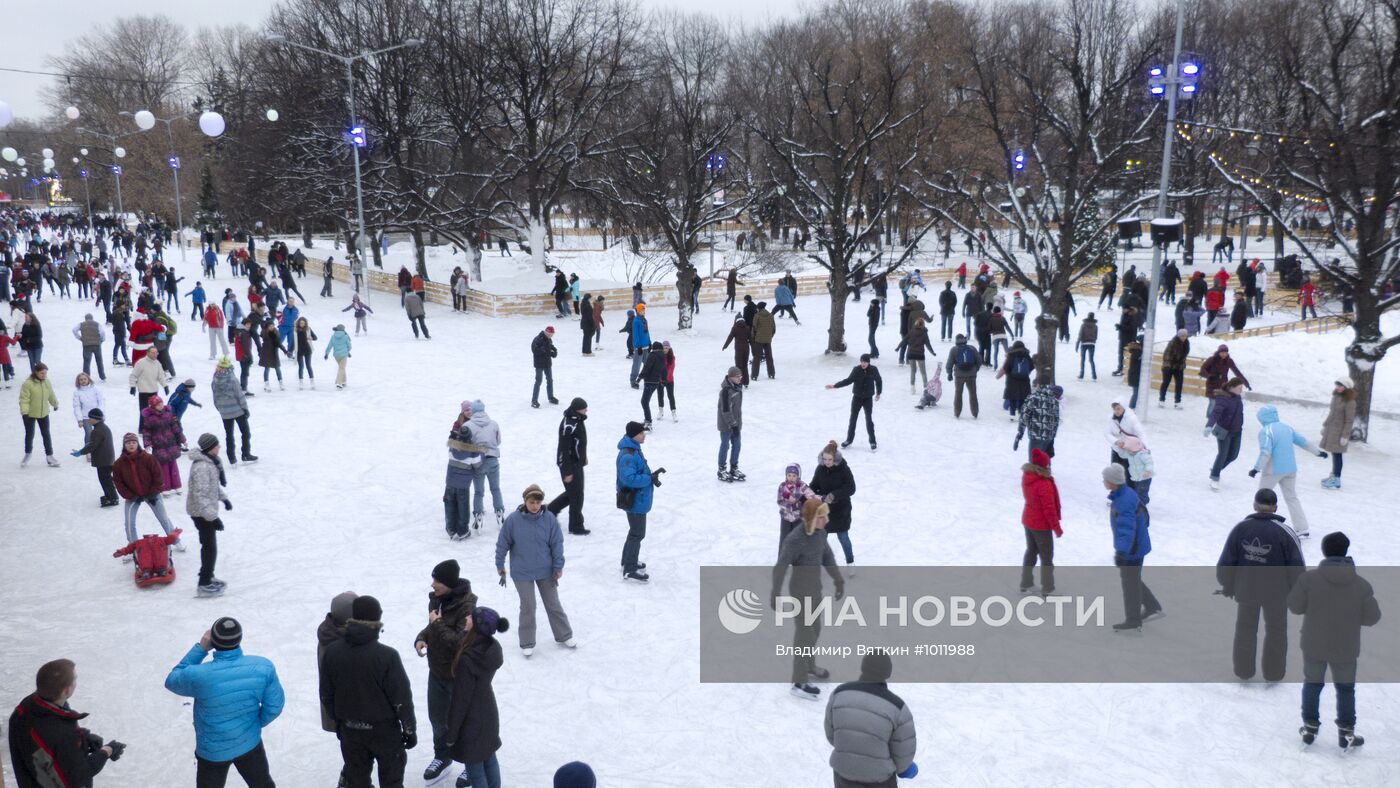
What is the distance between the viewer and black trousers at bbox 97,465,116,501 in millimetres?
10742

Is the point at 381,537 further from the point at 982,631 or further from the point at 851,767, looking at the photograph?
the point at 851,767

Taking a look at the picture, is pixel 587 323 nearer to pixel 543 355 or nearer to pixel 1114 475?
pixel 543 355

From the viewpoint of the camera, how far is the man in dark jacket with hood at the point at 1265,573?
6.40 m

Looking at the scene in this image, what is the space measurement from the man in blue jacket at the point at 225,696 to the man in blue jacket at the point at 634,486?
3.97 m

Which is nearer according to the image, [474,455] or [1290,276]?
[474,455]

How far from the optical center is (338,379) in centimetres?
1700

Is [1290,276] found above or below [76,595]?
above

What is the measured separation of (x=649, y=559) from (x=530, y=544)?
2564mm

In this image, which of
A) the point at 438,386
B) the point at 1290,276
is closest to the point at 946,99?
the point at 1290,276

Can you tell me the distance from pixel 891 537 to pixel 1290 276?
24.3 metres

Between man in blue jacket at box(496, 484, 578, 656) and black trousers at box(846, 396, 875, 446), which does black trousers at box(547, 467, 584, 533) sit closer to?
man in blue jacket at box(496, 484, 578, 656)

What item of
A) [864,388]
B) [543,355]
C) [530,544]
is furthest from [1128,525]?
[543,355]

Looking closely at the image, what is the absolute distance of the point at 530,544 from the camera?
704 centimetres

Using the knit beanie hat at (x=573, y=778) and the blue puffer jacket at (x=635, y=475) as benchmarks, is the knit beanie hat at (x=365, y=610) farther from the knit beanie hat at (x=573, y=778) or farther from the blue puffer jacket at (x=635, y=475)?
the blue puffer jacket at (x=635, y=475)
